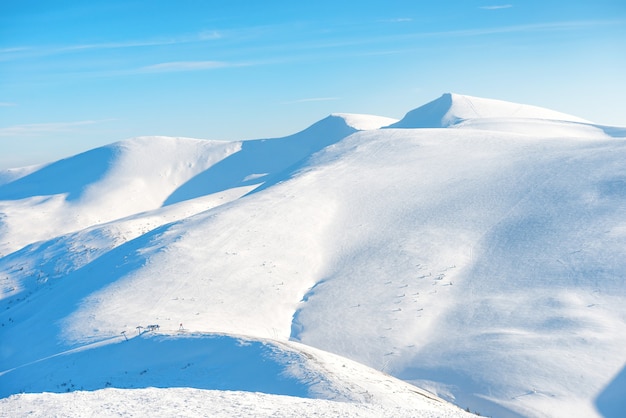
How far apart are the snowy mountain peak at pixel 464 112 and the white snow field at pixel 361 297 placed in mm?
27799

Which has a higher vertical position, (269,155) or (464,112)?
(464,112)

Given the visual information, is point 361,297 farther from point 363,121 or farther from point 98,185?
point 363,121

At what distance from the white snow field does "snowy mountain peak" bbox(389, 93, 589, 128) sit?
27.8 metres

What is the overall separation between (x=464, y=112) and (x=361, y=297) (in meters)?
58.6

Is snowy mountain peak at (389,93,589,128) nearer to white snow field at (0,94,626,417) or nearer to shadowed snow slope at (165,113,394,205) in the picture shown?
shadowed snow slope at (165,113,394,205)

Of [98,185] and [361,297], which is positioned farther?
[98,185]

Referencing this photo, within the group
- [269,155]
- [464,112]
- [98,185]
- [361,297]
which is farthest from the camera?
[269,155]

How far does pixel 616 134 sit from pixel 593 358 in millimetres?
47623

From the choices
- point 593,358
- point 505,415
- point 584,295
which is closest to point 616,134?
point 584,295

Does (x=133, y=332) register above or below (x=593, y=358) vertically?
above

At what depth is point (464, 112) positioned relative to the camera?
79.3 meters

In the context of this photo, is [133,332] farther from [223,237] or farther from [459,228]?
[459,228]

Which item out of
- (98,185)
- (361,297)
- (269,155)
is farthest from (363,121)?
(361,297)

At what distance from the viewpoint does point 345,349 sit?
22.9 m
